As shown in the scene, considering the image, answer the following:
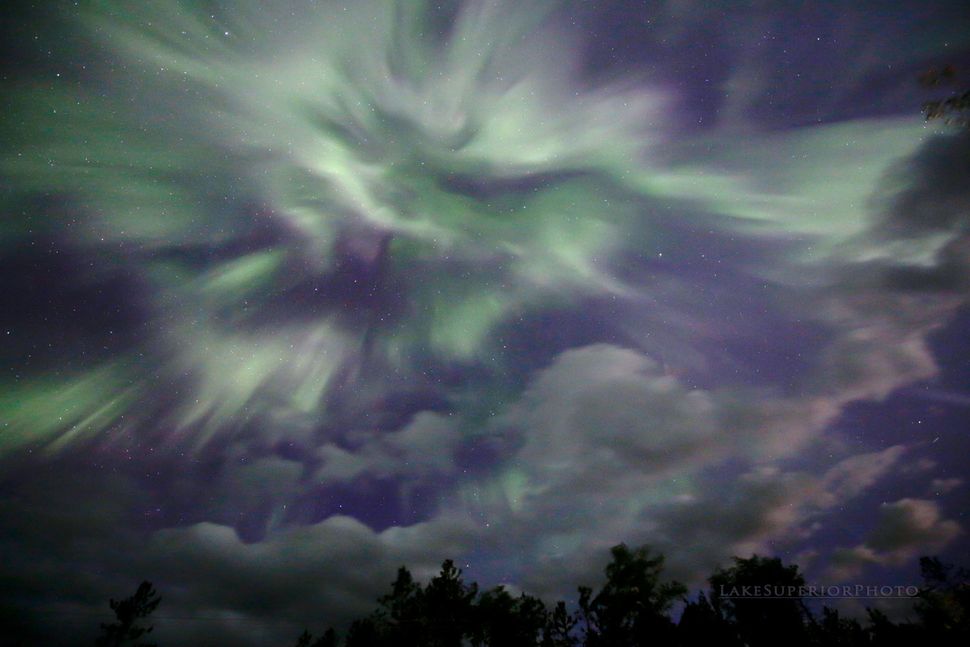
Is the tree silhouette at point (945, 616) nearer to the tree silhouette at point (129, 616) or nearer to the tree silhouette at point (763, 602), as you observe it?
the tree silhouette at point (763, 602)

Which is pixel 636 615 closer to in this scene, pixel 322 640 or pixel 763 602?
pixel 763 602

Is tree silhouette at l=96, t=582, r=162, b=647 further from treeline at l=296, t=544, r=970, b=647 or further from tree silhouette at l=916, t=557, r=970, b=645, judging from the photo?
tree silhouette at l=916, t=557, r=970, b=645

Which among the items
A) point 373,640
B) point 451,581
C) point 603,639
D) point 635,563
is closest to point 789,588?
point 635,563

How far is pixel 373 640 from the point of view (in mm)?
46469

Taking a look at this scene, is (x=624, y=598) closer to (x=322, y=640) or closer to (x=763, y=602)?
(x=763, y=602)

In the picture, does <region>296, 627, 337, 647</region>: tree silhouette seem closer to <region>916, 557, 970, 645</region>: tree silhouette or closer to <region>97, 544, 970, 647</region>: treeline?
<region>97, 544, 970, 647</region>: treeline

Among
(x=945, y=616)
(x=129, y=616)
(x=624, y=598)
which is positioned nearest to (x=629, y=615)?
(x=624, y=598)

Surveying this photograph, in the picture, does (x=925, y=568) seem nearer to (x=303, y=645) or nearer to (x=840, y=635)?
(x=840, y=635)

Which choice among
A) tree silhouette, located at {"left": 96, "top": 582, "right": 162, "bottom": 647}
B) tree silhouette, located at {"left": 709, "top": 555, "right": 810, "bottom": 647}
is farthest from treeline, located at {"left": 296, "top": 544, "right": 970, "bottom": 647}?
tree silhouette, located at {"left": 96, "top": 582, "right": 162, "bottom": 647}

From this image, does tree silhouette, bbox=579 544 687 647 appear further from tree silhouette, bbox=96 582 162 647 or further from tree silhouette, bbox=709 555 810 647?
tree silhouette, bbox=96 582 162 647

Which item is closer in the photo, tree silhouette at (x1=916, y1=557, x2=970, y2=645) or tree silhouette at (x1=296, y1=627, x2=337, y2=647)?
tree silhouette at (x1=916, y1=557, x2=970, y2=645)

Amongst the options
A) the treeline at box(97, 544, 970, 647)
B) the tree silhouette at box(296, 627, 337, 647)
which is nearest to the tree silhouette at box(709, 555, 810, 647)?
the treeline at box(97, 544, 970, 647)

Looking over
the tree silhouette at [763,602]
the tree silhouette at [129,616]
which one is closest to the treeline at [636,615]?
the tree silhouette at [763,602]

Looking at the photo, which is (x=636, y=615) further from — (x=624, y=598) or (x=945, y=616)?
(x=945, y=616)
